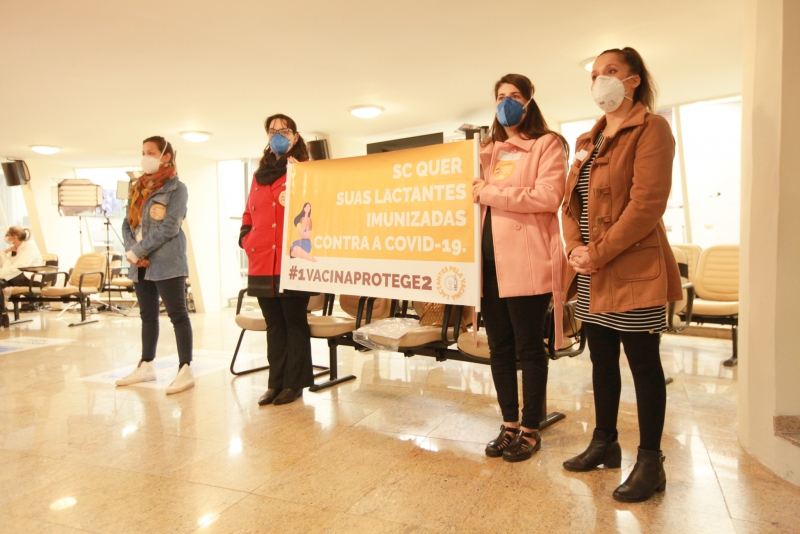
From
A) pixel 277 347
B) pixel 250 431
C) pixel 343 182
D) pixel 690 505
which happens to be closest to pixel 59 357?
pixel 277 347

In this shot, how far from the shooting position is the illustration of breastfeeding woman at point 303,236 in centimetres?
305

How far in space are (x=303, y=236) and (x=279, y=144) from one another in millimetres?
561

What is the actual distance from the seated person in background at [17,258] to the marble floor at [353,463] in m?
4.21

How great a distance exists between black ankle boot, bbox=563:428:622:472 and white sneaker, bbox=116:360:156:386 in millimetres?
2937

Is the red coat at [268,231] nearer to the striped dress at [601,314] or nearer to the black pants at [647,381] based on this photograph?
the striped dress at [601,314]

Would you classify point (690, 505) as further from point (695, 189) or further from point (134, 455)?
point (695, 189)

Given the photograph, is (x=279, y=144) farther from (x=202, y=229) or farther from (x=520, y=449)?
(x=202, y=229)

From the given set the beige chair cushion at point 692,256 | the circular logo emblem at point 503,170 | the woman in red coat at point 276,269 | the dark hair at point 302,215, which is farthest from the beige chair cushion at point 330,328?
the beige chair cushion at point 692,256

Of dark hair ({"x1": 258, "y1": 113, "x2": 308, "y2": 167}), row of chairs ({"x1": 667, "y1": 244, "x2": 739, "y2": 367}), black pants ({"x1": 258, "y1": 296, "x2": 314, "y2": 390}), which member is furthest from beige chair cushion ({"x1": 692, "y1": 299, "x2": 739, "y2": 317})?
dark hair ({"x1": 258, "y1": 113, "x2": 308, "y2": 167})

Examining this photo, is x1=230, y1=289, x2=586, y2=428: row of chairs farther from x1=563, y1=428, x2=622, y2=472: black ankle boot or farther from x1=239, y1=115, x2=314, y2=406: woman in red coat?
x1=563, y1=428, x2=622, y2=472: black ankle boot

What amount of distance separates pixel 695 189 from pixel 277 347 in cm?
609

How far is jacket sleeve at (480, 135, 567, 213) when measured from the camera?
2.12 metres

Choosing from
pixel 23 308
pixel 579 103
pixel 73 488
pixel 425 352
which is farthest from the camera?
pixel 23 308

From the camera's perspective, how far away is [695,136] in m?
7.02
